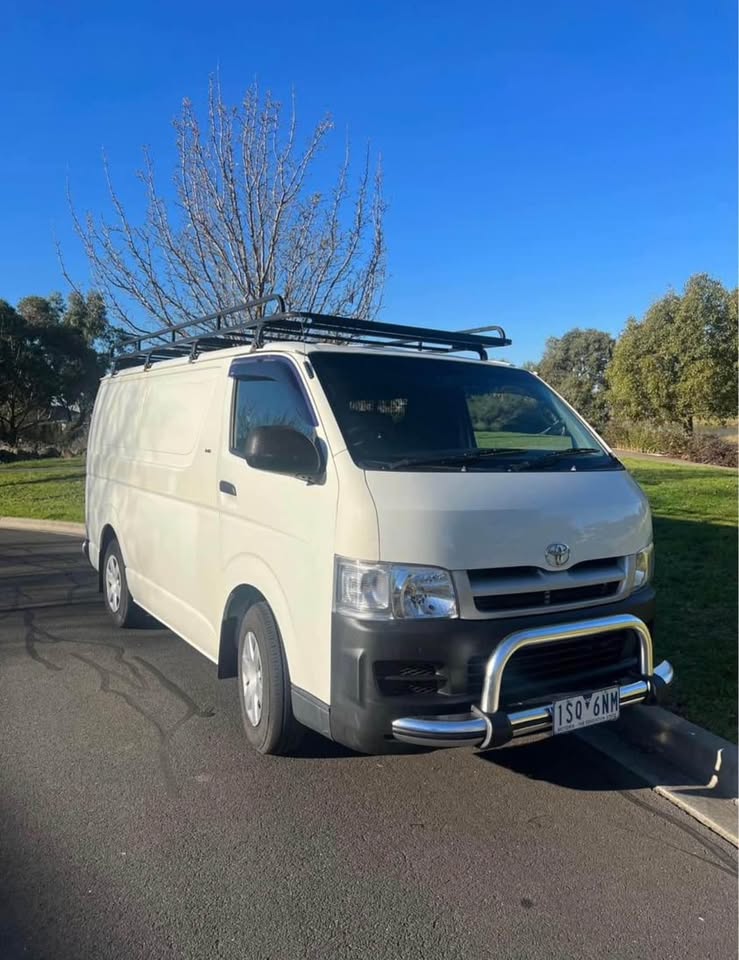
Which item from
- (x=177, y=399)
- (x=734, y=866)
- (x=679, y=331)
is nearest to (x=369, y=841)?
(x=734, y=866)

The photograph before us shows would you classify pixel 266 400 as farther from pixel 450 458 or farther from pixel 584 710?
pixel 584 710

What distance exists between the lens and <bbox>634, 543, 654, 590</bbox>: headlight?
3801mm

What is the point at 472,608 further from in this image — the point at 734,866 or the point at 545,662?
the point at 734,866

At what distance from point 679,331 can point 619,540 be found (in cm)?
2515

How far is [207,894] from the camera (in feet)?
9.40

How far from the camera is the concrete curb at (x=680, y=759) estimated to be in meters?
3.55

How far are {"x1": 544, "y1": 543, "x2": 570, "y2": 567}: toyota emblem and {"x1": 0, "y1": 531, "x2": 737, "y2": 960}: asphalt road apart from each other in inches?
48.1

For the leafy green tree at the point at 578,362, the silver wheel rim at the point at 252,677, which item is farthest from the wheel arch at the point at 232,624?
the leafy green tree at the point at 578,362

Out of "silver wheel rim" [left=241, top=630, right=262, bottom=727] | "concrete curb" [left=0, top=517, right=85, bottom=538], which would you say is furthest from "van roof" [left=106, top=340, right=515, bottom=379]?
A: "concrete curb" [left=0, top=517, right=85, bottom=538]

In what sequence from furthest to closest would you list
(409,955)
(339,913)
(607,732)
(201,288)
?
(201,288) < (607,732) < (339,913) < (409,955)

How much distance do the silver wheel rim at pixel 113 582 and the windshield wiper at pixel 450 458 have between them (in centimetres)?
367

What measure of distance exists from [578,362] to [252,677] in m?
51.5

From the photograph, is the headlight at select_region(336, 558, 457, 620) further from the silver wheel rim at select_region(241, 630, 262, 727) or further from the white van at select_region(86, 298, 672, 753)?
the silver wheel rim at select_region(241, 630, 262, 727)

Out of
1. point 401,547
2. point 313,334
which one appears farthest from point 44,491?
point 401,547
